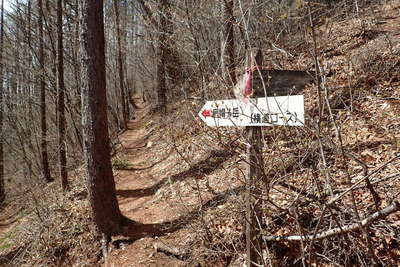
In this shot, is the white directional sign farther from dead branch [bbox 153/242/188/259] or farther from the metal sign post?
dead branch [bbox 153/242/188/259]

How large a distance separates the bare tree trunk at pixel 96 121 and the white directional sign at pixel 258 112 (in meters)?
2.71

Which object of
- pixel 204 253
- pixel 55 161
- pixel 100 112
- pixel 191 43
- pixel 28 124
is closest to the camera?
pixel 204 253

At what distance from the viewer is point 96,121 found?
474cm

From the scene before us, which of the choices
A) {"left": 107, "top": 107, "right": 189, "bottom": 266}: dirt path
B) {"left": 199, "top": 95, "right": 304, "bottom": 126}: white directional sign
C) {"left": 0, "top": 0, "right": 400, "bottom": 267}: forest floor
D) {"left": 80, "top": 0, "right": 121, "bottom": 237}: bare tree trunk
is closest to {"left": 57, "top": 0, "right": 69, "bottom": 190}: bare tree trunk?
{"left": 0, "top": 0, "right": 400, "bottom": 267}: forest floor

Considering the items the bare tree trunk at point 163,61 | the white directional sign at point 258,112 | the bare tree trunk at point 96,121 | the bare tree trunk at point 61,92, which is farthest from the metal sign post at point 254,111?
the bare tree trunk at point 163,61

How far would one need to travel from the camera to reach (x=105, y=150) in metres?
4.90

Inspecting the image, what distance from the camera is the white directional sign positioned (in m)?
2.18

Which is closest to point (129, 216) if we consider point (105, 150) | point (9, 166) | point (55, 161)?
point (105, 150)

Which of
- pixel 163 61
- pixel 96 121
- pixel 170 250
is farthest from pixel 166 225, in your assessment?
pixel 163 61

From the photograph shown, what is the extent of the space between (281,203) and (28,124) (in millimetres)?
13737

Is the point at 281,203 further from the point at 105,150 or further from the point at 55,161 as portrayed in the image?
the point at 55,161

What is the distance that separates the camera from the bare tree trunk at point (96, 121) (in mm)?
4652

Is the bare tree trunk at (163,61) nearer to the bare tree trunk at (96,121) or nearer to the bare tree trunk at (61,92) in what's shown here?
the bare tree trunk at (61,92)

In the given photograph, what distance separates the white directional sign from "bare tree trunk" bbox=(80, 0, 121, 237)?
2.71 m
